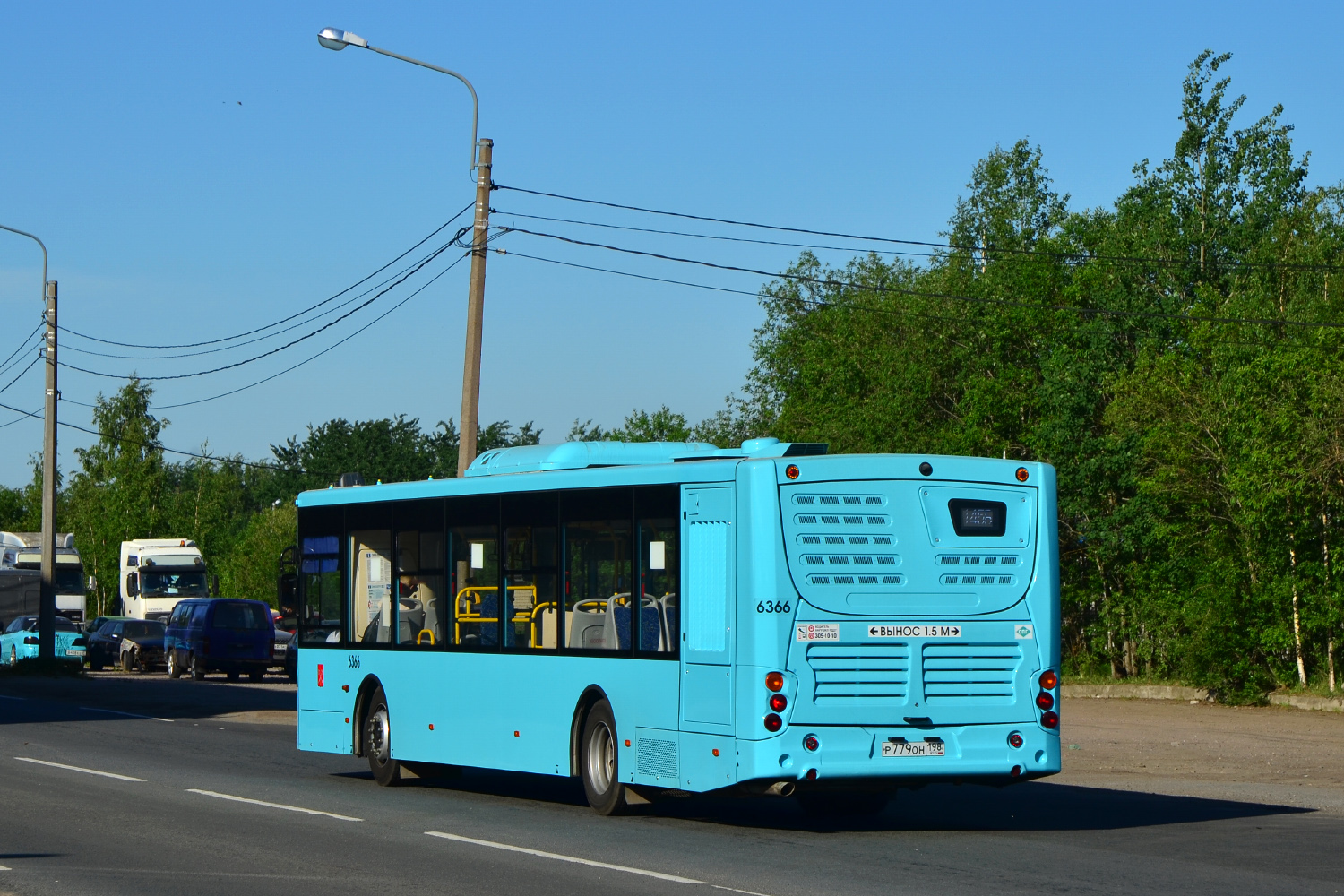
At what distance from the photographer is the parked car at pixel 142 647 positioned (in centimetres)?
4875

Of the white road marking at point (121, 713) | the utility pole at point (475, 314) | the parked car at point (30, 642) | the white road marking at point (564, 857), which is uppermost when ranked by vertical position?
the utility pole at point (475, 314)

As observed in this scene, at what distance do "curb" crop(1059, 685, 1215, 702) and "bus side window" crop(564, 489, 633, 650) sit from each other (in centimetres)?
1993

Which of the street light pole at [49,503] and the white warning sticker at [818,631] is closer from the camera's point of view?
the white warning sticker at [818,631]

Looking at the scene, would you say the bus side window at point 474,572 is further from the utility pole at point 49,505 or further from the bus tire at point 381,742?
the utility pole at point 49,505

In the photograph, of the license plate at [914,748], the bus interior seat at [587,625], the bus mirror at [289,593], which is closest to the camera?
the license plate at [914,748]

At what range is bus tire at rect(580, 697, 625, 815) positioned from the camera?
14.0 m

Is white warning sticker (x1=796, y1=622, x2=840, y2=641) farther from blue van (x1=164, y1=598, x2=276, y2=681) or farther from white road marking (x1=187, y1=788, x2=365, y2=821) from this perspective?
blue van (x1=164, y1=598, x2=276, y2=681)

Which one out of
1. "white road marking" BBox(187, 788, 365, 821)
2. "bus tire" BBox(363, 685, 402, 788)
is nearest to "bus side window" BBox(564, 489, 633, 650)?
"white road marking" BBox(187, 788, 365, 821)

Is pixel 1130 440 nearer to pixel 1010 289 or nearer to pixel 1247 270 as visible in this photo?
pixel 1010 289

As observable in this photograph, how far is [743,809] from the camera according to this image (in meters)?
15.3

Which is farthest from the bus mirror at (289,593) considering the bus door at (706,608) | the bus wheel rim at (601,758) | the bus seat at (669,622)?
the bus door at (706,608)

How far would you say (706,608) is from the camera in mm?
13055

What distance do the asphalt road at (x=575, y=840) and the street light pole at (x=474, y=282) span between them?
6.91m

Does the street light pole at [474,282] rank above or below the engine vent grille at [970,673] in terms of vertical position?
above
